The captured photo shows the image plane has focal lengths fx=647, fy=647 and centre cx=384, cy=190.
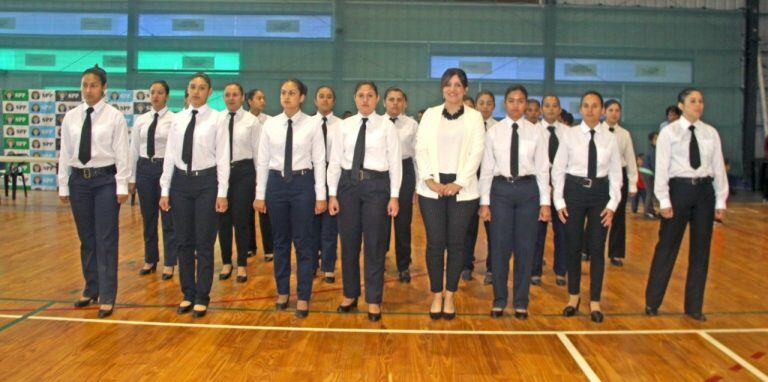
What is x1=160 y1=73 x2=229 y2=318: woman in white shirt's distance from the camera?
454 cm

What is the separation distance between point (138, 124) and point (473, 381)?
415 centimetres

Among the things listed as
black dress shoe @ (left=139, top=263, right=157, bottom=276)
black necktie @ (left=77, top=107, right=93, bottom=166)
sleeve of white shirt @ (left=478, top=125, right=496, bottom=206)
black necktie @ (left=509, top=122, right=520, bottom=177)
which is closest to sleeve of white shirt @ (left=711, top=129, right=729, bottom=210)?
black necktie @ (left=509, top=122, right=520, bottom=177)

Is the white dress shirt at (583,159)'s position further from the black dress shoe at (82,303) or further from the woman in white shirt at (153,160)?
the black dress shoe at (82,303)

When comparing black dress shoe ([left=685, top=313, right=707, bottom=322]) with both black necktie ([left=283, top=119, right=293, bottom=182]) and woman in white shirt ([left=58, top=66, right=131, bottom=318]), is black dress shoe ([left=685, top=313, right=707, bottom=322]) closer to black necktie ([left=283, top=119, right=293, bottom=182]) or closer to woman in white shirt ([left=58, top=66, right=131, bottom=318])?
black necktie ([left=283, top=119, right=293, bottom=182])

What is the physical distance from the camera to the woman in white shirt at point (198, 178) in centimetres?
454

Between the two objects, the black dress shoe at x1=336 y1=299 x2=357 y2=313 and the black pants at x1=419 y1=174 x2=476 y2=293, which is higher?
the black pants at x1=419 y1=174 x2=476 y2=293

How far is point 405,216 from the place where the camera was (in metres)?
5.89

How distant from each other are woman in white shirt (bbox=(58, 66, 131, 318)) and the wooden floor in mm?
419

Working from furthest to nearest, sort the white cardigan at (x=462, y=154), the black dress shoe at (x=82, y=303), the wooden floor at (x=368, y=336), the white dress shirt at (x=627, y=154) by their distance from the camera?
the white dress shirt at (x=627, y=154), the black dress shoe at (x=82, y=303), the white cardigan at (x=462, y=154), the wooden floor at (x=368, y=336)

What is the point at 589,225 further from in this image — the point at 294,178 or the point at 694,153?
the point at 294,178

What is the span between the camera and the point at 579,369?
362 centimetres

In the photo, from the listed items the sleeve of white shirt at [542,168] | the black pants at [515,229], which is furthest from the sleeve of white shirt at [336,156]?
the sleeve of white shirt at [542,168]

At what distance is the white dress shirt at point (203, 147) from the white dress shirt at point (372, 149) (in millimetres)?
757

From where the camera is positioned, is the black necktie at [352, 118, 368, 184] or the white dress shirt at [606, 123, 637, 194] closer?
the black necktie at [352, 118, 368, 184]
